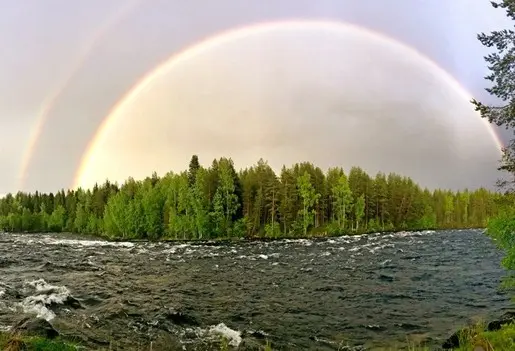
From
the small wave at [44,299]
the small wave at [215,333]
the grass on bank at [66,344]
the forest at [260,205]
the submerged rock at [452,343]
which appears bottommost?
the small wave at [215,333]

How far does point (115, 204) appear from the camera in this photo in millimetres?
119688

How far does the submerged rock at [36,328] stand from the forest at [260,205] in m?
81.1

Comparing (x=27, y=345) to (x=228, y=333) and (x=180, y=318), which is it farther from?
(x=180, y=318)

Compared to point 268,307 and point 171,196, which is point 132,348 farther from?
point 171,196

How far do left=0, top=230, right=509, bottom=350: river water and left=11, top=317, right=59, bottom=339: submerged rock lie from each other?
0.51 meters

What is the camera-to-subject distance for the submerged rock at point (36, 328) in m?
15.4

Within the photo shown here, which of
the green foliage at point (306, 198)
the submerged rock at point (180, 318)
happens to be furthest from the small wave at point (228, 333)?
the green foliage at point (306, 198)

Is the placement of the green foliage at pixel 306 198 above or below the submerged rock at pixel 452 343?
above

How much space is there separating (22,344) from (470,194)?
208471 mm

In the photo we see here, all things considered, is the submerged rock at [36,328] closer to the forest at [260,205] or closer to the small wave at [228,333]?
the small wave at [228,333]

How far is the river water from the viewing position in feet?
56.3

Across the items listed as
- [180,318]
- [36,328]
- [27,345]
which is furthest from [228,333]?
[27,345]

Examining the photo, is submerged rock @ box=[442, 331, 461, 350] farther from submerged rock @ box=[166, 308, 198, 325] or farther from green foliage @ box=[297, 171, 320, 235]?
green foliage @ box=[297, 171, 320, 235]

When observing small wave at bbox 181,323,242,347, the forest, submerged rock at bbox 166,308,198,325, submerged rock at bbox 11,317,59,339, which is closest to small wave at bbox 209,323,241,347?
small wave at bbox 181,323,242,347
